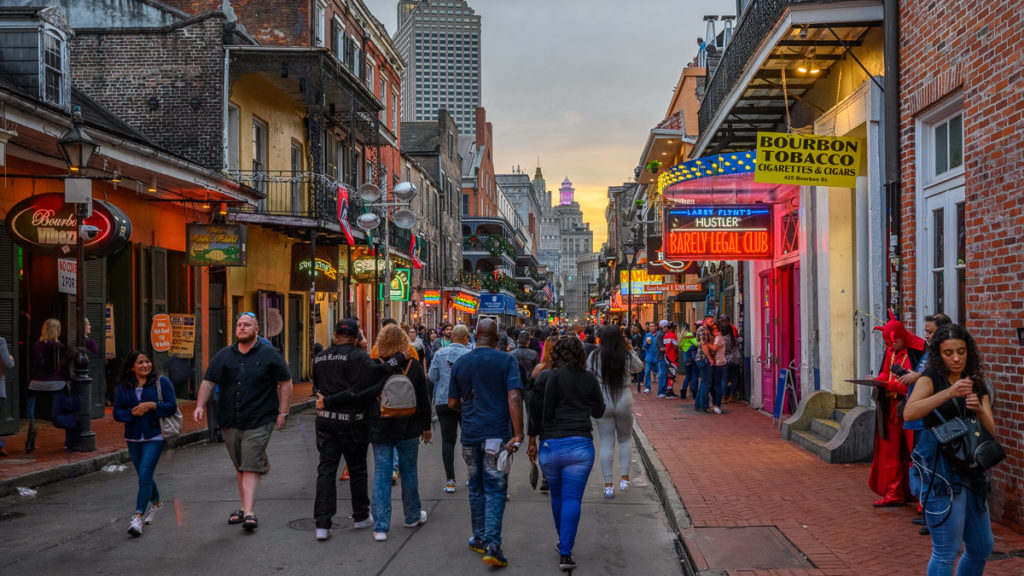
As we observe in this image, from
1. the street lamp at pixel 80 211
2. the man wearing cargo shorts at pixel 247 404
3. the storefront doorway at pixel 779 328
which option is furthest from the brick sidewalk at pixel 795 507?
the street lamp at pixel 80 211

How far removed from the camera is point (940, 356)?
4.88 metres

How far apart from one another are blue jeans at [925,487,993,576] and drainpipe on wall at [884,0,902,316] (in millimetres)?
4714

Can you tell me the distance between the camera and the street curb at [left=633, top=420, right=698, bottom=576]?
6543mm

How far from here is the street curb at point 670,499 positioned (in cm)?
654

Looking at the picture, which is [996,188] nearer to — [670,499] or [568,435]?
[670,499]

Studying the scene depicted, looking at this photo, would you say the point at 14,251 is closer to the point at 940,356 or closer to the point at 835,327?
the point at 835,327

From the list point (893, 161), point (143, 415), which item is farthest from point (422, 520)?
point (893, 161)

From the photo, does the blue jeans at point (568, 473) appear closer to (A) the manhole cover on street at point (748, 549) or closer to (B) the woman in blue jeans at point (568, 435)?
(B) the woman in blue jeans at point (568, 435)

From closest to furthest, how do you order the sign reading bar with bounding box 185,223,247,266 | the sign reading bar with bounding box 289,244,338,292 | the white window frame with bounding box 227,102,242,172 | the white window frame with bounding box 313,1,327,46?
the sign reading bar with bounding box 185,223,247,266, the white window frame with bounding box 227,102,242,172, the white window frame with bounding box 313,1,327,46, the sign reading bar with bounding box 289,244,338,292

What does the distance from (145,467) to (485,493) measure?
9.39ft

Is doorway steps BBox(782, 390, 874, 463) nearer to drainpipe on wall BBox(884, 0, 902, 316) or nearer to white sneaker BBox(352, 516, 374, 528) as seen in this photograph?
drainpipe on wall BBox(884, 0, 902, 316)

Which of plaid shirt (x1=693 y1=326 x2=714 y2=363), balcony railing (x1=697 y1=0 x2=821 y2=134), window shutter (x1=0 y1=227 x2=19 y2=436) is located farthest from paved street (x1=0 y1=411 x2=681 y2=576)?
plaid shirt (x1=693 y1=326 x2=714 y2=363)

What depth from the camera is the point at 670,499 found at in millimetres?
8312

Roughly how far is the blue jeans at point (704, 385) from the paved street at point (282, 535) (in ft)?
21.3
